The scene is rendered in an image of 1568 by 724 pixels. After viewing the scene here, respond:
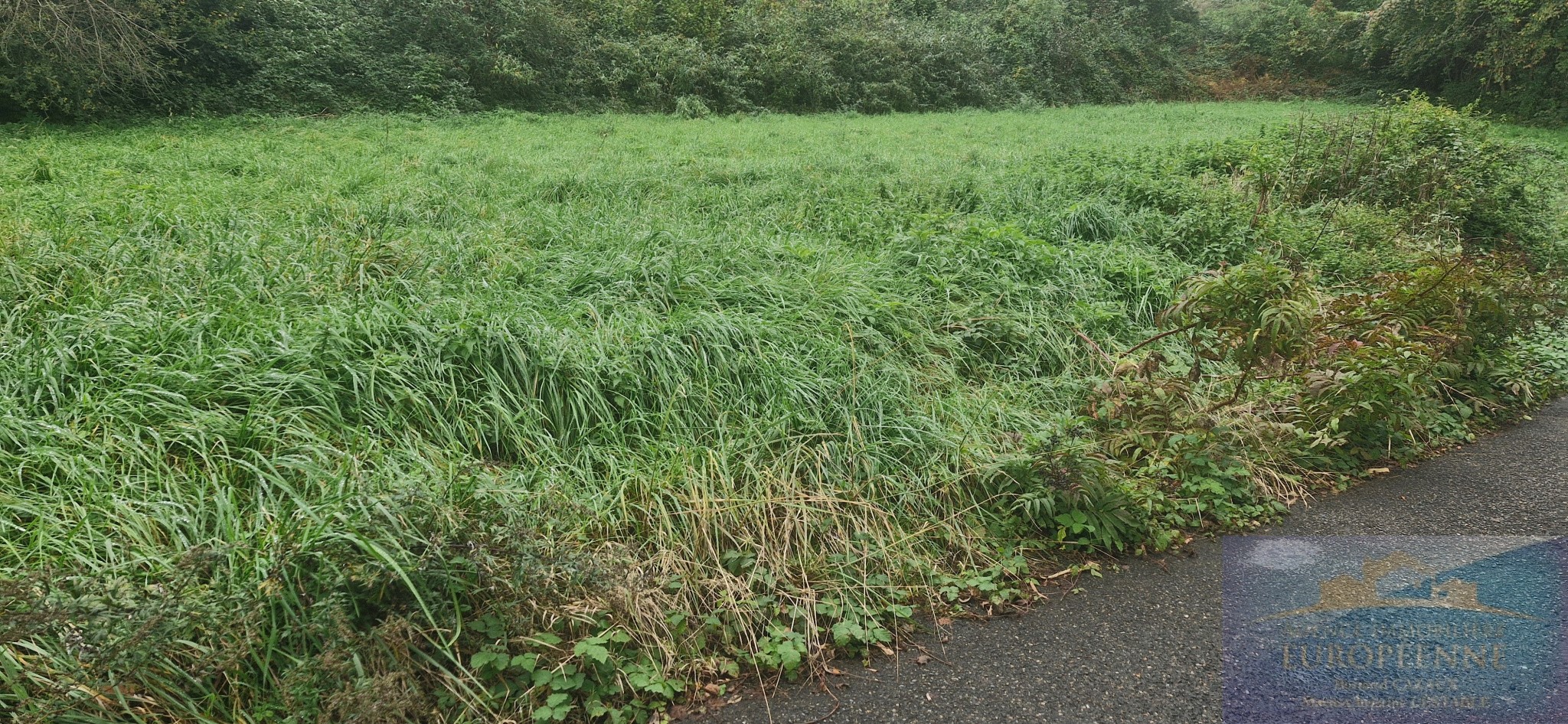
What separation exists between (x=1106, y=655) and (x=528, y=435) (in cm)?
235

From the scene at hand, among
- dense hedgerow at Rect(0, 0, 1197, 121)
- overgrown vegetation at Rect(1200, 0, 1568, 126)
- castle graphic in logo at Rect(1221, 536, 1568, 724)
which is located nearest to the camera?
castle graphic in logo at Rect(1221, 536, 1568, 724)

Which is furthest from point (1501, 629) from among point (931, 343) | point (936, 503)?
point (931, 343)

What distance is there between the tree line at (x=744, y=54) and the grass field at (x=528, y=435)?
300 inches

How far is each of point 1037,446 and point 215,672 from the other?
3.00 m

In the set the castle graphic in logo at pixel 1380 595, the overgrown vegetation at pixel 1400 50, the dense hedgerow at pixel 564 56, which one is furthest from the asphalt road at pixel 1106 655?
the overgrown vegetation at pixel 1400 50

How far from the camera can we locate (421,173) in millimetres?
7617

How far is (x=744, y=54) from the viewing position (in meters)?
20.2

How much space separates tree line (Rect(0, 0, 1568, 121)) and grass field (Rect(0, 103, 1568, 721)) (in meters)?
7.63

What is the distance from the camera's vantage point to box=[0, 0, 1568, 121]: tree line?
12.4m

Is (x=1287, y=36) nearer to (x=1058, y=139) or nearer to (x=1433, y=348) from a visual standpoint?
(x=1058, y=139)

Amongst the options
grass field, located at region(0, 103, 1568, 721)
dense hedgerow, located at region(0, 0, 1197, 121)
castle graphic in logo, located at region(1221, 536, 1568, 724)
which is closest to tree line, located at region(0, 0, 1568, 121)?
dense hedgerow, located at region(0, 0, 1197, 121)

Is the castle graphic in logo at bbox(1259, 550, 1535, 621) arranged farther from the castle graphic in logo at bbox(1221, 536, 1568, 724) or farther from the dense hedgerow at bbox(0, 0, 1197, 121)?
the dense hedgerow at bbox(0, 0, 1197, 121)

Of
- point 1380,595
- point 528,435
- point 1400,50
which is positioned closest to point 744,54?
point 528,435

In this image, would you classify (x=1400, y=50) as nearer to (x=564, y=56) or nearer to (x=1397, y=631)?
(x=564, y=56)
